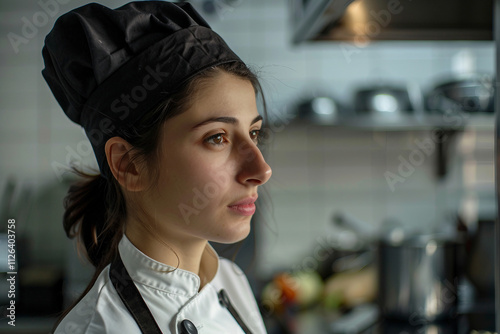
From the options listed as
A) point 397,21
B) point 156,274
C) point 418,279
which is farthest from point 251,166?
point 418,279

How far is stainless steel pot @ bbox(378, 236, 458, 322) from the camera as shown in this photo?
1.21 metres

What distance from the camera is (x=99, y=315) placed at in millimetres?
441

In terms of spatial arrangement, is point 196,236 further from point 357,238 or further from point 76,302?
point 357,238

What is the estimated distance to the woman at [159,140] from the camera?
44 centimetres

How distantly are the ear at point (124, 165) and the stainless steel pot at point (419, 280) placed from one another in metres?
0.93

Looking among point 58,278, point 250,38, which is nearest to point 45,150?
point 58,278

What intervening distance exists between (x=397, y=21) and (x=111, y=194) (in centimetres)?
48

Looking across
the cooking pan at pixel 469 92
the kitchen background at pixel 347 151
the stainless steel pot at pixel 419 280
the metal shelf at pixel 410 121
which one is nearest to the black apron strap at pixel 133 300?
the stainless steel pot at pixel 419 280

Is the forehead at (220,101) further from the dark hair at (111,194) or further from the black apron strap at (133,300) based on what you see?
the black apron strap at (133,300)

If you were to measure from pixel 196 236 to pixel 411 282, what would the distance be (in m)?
0.91

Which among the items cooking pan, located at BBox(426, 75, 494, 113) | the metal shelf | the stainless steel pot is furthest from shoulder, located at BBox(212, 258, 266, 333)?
the metal shelf

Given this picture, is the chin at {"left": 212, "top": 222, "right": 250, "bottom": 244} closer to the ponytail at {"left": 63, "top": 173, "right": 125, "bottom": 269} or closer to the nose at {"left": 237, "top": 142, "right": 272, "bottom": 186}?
the nose at {"left": 237, "top": 142, "right": 272, "bottom": 186}

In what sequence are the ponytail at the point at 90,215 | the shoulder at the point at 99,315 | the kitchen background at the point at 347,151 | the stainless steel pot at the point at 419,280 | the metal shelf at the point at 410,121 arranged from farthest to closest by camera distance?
1. the kitchen background at the point at 347,151
2. the metal shelf at the point at 410,121
3. the stainless steel pot at the point at 419,280
4. the ponytail at the point at 90,215
5. the shoulder at the point at 99,315

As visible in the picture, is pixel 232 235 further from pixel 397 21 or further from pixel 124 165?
pixel 397 21
